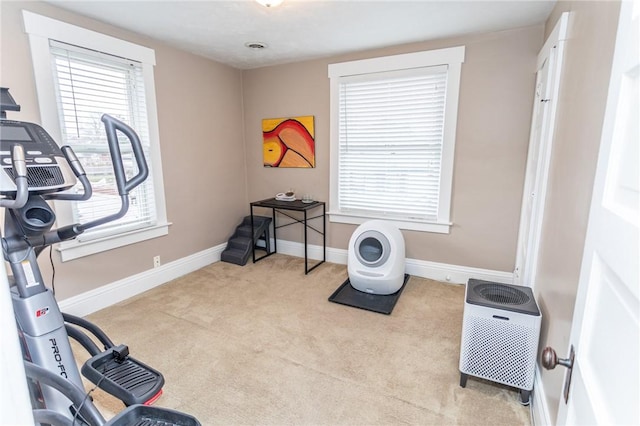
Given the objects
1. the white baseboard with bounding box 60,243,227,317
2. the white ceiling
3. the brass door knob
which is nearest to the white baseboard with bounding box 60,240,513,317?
the white baseboard with bounding box 60,243,227,317

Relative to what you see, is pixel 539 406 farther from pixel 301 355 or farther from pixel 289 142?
pixel 289 142

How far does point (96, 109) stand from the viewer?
2.62 metres

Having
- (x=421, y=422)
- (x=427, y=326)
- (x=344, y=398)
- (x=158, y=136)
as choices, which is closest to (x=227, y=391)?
(x=344, y=398)

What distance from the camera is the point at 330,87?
139 inches

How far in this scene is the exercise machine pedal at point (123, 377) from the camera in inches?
57.4

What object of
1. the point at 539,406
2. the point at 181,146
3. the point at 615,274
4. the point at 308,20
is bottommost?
the point at 539,406

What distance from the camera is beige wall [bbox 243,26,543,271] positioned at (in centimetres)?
278

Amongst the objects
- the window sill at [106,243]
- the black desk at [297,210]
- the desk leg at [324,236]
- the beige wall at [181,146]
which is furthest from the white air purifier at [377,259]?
the window sill at [106,243]

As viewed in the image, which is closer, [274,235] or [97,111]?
[97,111]

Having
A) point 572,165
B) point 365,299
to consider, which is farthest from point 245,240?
point 572,165

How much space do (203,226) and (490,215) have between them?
10.2 ft

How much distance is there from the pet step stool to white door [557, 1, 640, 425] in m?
3.46

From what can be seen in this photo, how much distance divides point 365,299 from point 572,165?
1.91 metres

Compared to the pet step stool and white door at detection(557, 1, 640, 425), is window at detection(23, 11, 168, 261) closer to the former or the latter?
the pet step stool
